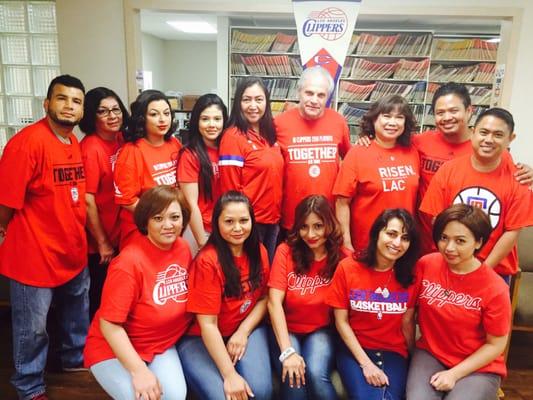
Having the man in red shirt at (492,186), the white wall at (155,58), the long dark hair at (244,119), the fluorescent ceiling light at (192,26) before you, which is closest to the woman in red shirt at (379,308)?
the man in red shirt at (492,186)

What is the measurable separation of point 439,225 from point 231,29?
15.4 feet

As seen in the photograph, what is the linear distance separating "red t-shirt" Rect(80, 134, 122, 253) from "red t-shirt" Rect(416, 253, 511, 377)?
5.45 ft

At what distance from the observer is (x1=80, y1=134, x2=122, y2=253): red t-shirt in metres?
2.18

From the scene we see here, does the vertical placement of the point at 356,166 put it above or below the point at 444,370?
above

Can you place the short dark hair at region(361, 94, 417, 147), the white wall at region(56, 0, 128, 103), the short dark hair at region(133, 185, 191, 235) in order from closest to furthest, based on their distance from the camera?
the short dark hair at region(133, 185, 191, 235) < the short dark hair at region(361, 94, 417, 147) < the white wall at region(56, 0, 128, 103)

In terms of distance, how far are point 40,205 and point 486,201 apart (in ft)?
6.94

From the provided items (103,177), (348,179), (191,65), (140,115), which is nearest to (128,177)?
(103,177)

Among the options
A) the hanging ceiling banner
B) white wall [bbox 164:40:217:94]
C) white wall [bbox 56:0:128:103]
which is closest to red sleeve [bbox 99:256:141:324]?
the hanging ceiling banner

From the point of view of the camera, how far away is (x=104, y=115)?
7.31 feet

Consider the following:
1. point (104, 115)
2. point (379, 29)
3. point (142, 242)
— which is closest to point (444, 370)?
point (142, 242)

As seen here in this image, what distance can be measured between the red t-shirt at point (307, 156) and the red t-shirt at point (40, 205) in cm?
111

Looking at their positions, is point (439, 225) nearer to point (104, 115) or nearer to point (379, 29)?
point (104, 115)

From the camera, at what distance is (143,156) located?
216cm

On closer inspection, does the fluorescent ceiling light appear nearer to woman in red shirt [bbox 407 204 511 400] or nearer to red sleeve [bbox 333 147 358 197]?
red sleeve [bbox 333 147 358 197]
